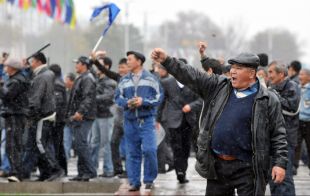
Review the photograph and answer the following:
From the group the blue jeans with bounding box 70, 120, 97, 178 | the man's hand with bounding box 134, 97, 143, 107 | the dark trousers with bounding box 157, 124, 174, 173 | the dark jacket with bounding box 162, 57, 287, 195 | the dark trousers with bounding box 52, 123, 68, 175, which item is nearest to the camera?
the dark jacket with bounding box 162, 57, 287, 195

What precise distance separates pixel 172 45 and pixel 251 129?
208ft

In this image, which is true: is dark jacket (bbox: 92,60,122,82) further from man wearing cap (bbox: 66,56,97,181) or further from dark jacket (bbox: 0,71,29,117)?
dark jacket (bbox: 0,71,29,117)

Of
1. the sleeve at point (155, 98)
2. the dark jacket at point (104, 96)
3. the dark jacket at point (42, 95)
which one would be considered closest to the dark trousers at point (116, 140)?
the dark jacket at point (104, 96)

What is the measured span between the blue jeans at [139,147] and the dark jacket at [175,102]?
4.30 feet

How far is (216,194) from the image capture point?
696cm

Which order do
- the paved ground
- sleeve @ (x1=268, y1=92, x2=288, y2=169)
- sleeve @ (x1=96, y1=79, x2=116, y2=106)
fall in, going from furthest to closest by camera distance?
sleeve @ (x1=96, y1=79, x2=116, y2=106), the paved ground, sleeve @ (x1=268, y1=92, x2=288, y2=169)

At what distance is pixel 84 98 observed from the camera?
11.9m

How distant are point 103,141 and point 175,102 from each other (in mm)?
1772

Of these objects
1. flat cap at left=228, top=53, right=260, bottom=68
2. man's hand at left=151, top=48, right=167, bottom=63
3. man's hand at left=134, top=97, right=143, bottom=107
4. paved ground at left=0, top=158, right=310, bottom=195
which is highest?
man's hand at left=151, top=48, right=167, bottom=63

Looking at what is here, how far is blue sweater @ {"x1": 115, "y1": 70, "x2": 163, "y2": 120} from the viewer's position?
34.6ft

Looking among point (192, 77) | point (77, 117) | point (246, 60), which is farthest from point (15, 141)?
point (246, 60)

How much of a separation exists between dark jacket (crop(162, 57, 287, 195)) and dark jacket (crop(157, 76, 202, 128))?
15.5ft

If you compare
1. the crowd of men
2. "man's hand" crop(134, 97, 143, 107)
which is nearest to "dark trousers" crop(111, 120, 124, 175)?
the crowd of men

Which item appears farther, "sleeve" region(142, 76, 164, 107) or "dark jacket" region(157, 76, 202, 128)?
"dark jacket" region(157, 76, 202, 128)
